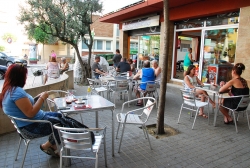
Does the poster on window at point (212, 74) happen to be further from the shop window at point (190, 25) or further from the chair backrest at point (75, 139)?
the chair backrest at point (75, 139)

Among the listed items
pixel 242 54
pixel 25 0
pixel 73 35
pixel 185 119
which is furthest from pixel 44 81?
pixel 242 54

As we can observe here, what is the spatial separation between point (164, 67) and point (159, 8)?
5.97 m

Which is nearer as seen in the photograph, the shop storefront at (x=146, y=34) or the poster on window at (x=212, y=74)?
the poster on window at (x=212, y=74)

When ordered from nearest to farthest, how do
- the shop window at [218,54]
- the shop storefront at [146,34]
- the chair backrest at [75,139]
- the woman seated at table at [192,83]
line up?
the chair backrest at [75,139]
the woman seated at table at [192,83]
the shop window at [218,54]
the shop storefront at [146,34]

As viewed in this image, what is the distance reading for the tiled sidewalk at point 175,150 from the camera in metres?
2.96

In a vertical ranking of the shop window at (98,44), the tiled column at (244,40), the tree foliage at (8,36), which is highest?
the tree foliage at (8,36)

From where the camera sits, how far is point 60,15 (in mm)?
8945

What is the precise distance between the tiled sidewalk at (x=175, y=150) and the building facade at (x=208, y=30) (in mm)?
2226

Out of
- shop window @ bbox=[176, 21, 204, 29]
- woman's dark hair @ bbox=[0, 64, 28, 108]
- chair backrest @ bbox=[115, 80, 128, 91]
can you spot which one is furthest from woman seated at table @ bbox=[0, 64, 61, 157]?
shop window @ bbox=[176, 21, 204, 29]

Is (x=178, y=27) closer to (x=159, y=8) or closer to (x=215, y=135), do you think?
(x=159, y=8)

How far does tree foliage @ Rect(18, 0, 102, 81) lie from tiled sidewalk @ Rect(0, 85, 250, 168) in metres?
6.17

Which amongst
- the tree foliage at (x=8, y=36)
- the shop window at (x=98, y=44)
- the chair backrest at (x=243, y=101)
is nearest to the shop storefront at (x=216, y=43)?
the chair backrest at (x=243, y=101)

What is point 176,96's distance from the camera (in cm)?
760

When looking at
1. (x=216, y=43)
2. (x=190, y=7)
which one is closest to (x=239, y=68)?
(x=216, y=43)
